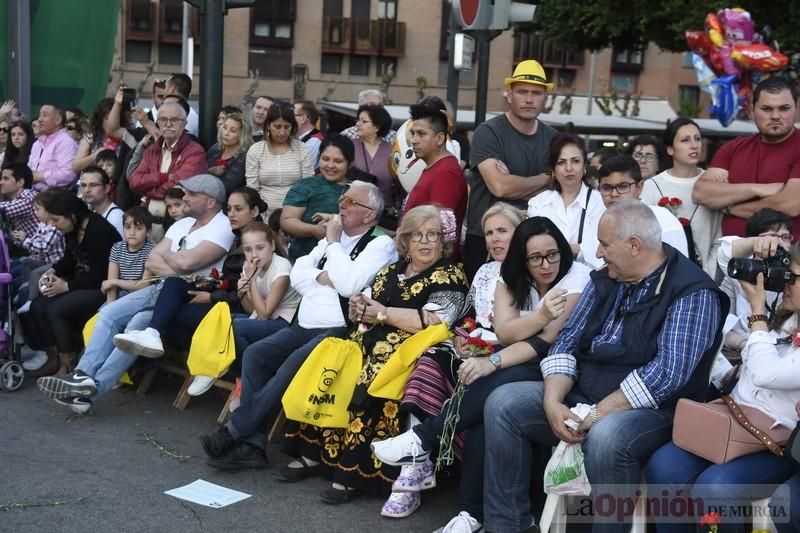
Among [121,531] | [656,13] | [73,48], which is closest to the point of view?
[121,531]

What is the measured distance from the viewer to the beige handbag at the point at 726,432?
4.36 m

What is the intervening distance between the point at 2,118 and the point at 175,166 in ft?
11.6

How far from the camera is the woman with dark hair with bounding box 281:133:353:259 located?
7.64 metres

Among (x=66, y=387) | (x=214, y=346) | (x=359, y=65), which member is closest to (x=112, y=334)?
(x=66, y=387)

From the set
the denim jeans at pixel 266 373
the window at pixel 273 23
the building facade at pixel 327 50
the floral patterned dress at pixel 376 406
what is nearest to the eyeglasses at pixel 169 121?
the denim jeans at pixel 266 373

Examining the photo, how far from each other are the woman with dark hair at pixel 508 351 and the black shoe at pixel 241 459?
3.24 ft

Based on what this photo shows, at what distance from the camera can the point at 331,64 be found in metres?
39.1

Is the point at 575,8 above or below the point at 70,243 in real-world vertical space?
above

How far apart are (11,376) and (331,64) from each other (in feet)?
106

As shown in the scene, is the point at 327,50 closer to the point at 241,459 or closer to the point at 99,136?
the point at 99,136

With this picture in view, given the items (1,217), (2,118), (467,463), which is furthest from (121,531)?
(2,118)

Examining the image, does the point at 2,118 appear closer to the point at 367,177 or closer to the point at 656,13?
the point at 367,177

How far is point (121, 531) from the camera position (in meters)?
5.25

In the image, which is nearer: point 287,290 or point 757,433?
point 757,433
